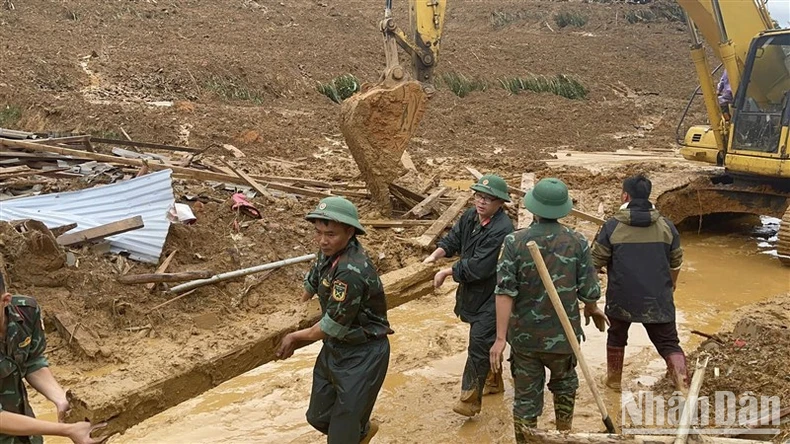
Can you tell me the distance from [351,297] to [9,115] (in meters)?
12.9

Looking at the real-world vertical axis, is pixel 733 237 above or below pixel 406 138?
below

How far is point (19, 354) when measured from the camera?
291cm

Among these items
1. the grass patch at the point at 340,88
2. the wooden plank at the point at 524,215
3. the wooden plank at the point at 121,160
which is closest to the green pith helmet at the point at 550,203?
the wooden plank at the point at 524,215

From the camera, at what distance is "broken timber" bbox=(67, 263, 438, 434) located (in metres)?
3.32

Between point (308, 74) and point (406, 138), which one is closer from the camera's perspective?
point (406, 138)

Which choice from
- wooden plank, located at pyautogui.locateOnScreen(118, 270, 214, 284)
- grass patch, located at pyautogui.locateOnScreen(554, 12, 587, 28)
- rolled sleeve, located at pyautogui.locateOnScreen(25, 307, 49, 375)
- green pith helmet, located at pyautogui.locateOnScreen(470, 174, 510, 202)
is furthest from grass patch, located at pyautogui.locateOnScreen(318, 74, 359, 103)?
grass patch, located at pyautogui.locateOnScreen(554, 12, 587, 28)

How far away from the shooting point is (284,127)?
15.9 meters

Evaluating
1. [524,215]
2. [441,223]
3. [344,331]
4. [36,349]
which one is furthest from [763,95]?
[36,349]

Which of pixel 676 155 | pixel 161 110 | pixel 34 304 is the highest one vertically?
pixel 34 304

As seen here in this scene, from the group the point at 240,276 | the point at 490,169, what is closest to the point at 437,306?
the point at 240,276

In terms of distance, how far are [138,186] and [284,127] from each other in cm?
847

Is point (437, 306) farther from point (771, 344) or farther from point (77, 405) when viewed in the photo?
point (77, 405)

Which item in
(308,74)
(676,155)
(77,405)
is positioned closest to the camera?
(77,405)
